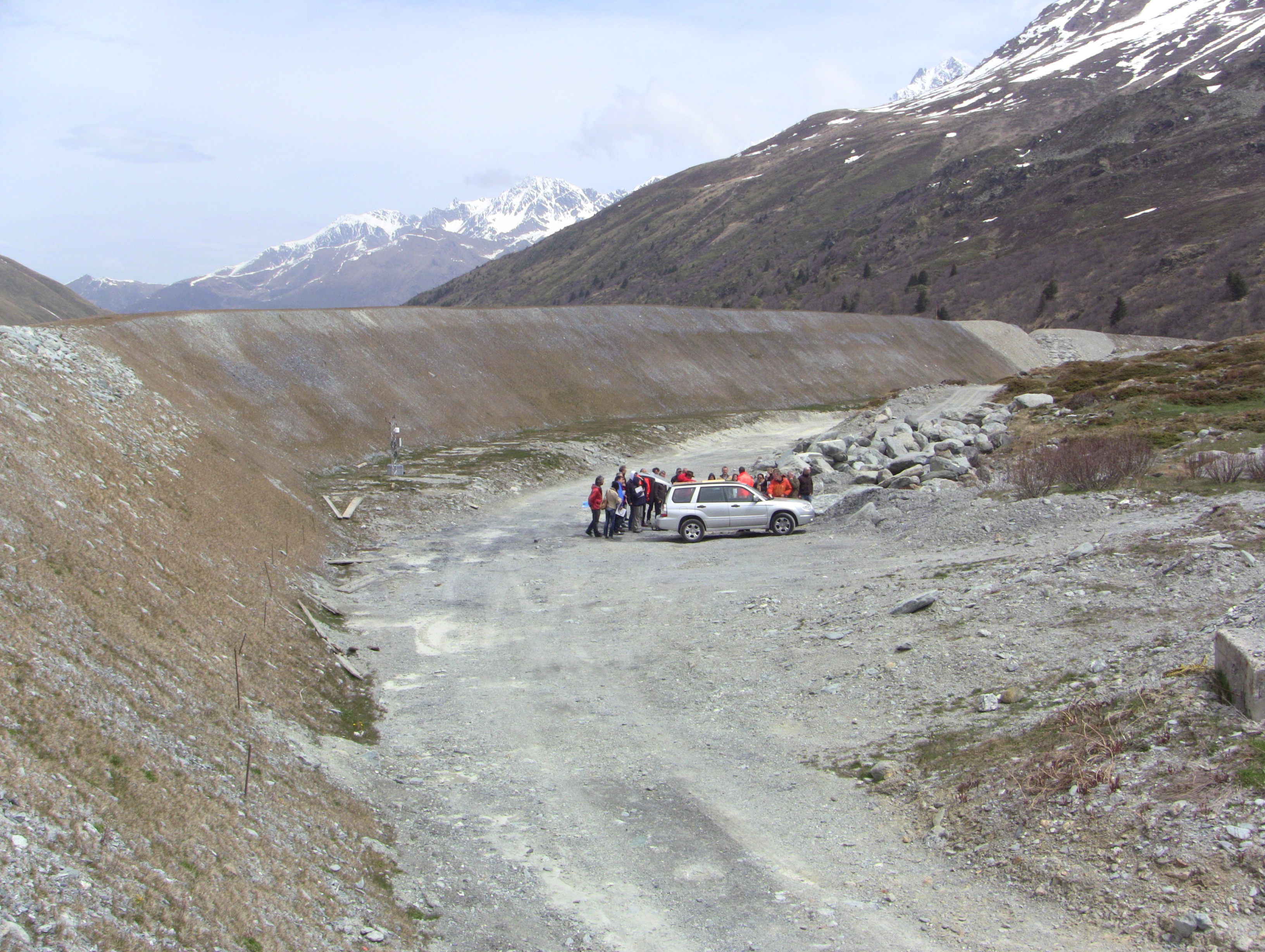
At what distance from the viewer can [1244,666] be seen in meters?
8.02

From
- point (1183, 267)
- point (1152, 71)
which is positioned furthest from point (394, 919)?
point (1152, 71)

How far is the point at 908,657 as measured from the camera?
12.5 metres

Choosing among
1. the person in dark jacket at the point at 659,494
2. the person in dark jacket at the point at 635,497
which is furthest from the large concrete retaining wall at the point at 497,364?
the person in dark jacket at the point at 659,494

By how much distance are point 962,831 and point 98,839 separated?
685 centimetres

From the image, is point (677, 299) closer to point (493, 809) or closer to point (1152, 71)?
point (1152, 71)

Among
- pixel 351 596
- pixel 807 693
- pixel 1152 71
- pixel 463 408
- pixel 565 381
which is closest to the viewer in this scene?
pixel 807 693

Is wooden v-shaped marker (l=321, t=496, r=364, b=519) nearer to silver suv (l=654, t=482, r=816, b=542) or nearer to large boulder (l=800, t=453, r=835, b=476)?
silver suv (l=654, t=482, r=816, b=542)

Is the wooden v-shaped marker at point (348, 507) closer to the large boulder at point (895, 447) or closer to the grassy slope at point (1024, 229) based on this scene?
the large boulder at point (895, 447)

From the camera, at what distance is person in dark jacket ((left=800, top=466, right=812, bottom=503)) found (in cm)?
2709

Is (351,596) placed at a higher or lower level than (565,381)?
lower

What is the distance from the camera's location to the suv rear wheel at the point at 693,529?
2481cm

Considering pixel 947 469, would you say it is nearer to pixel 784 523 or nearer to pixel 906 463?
pixel 906 463

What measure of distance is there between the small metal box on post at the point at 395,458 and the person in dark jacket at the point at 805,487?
13.1 meters

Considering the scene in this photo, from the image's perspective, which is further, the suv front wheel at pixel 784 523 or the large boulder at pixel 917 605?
the suv front wheel at pixel 784 523
